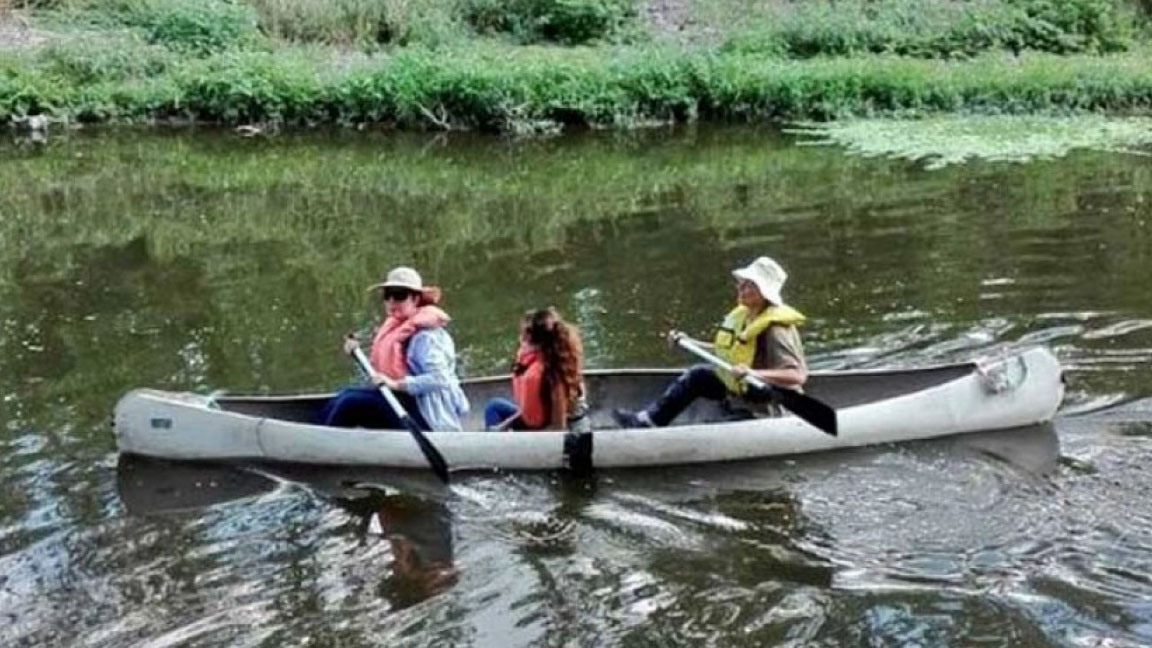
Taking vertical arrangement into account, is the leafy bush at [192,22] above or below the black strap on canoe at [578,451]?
above

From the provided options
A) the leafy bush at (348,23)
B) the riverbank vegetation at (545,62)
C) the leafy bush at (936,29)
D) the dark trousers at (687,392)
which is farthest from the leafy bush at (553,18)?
the dark trousers at (687,392)

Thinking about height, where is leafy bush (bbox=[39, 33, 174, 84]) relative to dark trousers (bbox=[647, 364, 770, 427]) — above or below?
above

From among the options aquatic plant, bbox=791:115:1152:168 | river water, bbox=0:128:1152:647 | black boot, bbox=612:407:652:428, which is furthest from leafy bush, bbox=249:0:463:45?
black boot, bbox=612:407:652:428

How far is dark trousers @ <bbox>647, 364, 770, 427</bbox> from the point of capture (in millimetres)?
9141

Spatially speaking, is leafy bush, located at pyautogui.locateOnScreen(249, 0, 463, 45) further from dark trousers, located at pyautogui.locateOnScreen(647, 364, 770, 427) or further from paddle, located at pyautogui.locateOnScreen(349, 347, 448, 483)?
paddle, located at pyautogui.locateOnScreen(349, 347, 448, 483)

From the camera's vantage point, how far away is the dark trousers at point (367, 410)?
895cm

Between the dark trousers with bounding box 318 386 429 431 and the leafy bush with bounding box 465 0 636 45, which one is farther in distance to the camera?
the leafy bush with bounding box 465 0 636 45

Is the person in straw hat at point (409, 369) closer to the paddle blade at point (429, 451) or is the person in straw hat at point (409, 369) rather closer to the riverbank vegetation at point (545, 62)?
the paddle blade at point (429, 451)

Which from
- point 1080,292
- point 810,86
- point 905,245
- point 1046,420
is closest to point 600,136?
point 810,86

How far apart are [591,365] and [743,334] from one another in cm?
214

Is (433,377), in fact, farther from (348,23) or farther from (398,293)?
(348,23)

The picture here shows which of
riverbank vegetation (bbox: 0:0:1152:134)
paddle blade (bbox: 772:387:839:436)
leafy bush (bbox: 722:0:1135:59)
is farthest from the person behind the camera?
leafy bush (bbox: 722:0:1135:59)

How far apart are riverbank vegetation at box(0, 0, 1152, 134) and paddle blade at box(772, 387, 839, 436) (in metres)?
14.1

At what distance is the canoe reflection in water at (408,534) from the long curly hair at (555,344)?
3.09 feet
